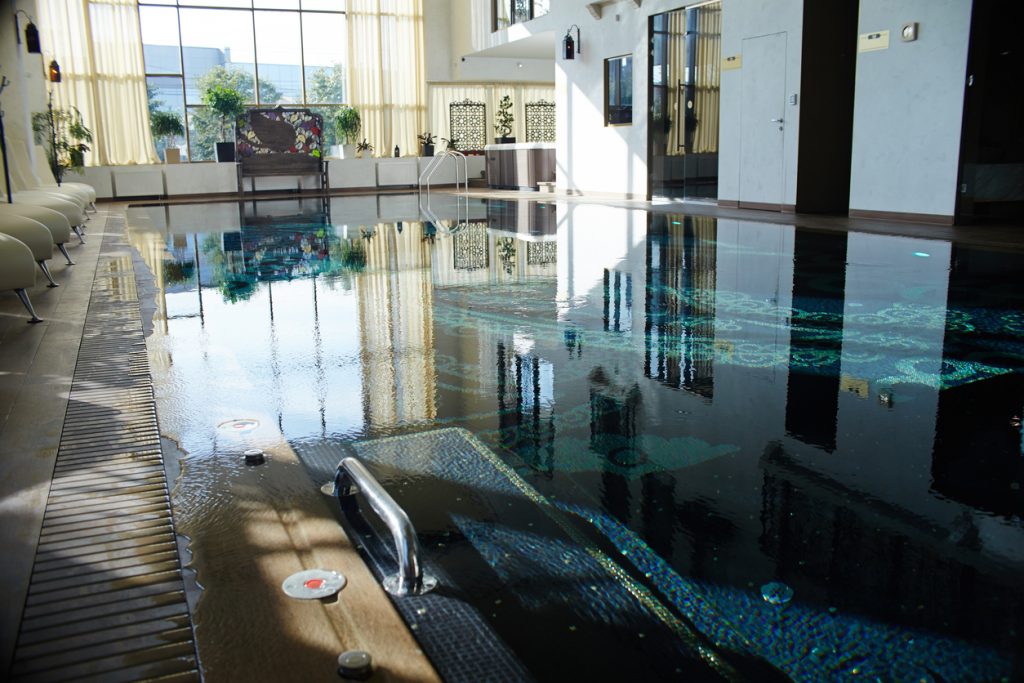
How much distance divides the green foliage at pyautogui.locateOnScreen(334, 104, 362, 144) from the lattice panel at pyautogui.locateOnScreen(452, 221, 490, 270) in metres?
8.56

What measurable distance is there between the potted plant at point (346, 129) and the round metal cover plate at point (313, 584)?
15940 millimetres

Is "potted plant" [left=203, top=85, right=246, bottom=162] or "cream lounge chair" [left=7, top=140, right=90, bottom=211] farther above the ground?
"potted plant" [left=203, top=85, right=246, bottom=162]

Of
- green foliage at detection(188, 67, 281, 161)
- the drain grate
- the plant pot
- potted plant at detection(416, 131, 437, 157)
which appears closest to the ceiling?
potted plant at detection(416, 131, 437, 157)

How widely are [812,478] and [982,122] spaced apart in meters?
6.84

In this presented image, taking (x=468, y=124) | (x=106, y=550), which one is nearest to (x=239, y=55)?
(x=468, y=124)

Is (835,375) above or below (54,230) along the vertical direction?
below

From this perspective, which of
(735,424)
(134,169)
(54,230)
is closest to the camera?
(735,424)

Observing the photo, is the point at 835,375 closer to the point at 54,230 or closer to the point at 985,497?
the point at 985,497

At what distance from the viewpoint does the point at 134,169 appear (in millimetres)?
14664

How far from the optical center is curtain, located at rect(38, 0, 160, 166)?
14.4 m

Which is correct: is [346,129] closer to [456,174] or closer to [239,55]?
[456,174]

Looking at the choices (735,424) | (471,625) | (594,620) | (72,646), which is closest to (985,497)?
→ (735,424)

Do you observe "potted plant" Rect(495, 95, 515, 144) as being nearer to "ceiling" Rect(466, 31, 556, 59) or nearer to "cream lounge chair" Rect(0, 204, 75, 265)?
"ceiling" Rect(466, 31, 556, 59)

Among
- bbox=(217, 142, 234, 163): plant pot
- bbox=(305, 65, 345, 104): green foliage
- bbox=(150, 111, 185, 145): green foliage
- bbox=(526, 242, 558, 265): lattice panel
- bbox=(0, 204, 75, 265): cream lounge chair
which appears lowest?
bbox=(526, 242, 558, 265): lattice panel
